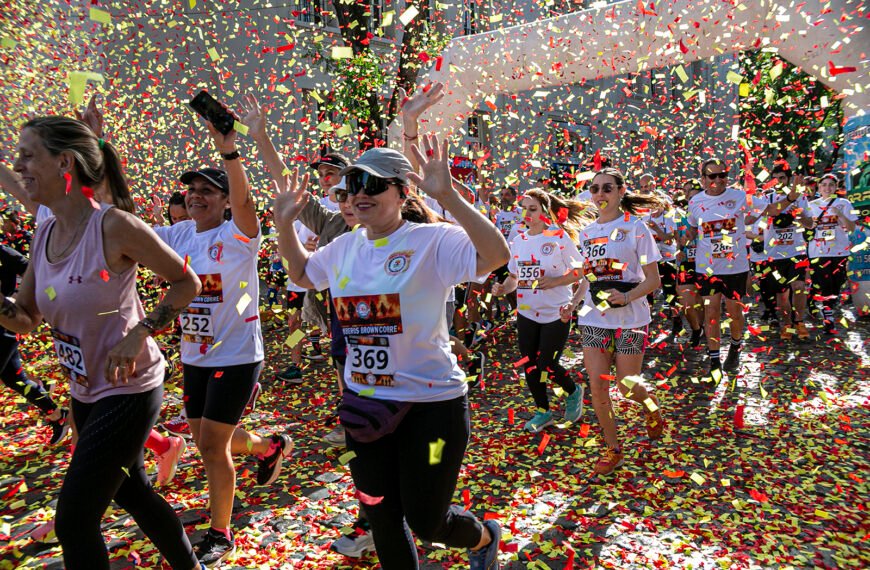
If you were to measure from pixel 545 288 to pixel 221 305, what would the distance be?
3.07m

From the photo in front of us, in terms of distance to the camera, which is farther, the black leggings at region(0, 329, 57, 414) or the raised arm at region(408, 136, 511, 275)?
the black leggings at region(0, 329, 57, 414)

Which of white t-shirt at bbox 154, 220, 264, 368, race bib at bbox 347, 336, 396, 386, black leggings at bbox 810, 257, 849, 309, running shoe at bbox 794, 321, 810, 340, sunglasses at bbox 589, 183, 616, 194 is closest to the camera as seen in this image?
race bib at bbox 347, 336, 396, 386

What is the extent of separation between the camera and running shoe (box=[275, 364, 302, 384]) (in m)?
8.08

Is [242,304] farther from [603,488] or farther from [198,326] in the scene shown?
[603,488]

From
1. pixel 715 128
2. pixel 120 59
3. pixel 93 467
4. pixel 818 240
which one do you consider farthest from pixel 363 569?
pixel 715 128

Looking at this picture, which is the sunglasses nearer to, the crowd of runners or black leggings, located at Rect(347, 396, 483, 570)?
the crowd of runners

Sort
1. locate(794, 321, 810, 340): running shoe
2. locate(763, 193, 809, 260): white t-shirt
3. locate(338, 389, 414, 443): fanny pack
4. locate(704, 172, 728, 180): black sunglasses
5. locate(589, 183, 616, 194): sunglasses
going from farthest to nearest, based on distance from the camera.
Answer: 1. locate(763, 193, 809, 260): white t-shirt
2. locate(794, 321, 810, 340): running shoe
3. locate(704, 172, 728, 180): black sunglasses
4. locate(589, 183, 616, 194): sunglasses
5. locate(338, 389, 414, 443): fanny pack

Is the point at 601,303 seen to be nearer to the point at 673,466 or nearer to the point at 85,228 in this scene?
the point at 673,466

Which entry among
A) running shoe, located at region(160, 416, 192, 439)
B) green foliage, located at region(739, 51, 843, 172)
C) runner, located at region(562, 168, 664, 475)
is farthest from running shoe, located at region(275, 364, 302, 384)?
green foliage, located at region(739, 51, 843, 172)

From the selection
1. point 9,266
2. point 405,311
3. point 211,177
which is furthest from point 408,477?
point 9,266

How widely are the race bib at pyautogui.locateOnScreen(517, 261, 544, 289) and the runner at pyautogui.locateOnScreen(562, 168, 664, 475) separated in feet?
2.11

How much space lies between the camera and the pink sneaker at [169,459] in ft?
14.5

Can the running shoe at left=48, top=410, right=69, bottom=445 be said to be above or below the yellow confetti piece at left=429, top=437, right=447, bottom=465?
below

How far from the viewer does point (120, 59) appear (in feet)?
53.8
